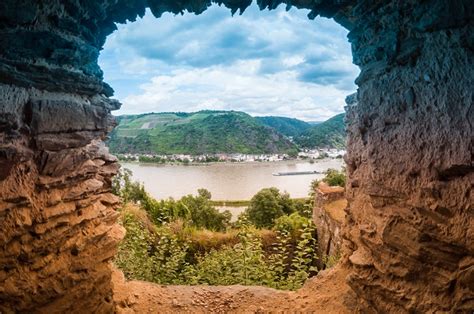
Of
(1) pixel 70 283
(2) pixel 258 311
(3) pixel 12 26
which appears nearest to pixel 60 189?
(1) pixel 70 283

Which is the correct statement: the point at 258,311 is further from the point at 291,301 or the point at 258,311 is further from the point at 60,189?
the point at 60,189

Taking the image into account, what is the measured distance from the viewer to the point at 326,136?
3878cm

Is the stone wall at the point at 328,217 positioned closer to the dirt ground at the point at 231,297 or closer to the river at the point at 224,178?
the dirt ground at the point at 231,297

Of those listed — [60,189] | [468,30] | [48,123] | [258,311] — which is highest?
[468,30]

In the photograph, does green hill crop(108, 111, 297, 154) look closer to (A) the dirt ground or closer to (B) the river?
(B) the river

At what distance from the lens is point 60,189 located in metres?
3.61

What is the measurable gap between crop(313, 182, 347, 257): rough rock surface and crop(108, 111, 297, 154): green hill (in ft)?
99.2

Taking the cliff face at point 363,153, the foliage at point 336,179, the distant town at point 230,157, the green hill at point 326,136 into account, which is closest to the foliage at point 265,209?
the foliage at point 336,179

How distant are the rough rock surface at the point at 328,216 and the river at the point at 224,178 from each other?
1124 centimetres

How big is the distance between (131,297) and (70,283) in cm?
182

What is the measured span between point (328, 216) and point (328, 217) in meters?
0.05

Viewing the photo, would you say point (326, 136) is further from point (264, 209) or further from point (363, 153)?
point (363, 153)

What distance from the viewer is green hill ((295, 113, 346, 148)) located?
34375 mm

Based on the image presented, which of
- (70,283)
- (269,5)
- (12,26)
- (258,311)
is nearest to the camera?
(12,26)
